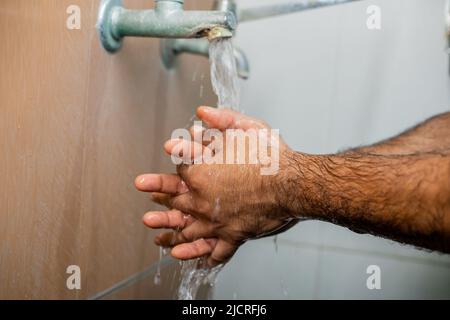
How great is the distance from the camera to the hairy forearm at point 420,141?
0.67 m

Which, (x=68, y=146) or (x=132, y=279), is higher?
(x=68, y=146)

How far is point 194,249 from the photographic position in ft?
1.86

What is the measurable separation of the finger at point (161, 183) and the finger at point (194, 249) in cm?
7

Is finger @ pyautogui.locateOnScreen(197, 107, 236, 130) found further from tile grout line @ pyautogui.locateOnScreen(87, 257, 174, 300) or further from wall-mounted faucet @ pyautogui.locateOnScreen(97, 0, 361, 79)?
tile grout line @ pyautogui.locateOnScreen(87, 257, 174, 300)

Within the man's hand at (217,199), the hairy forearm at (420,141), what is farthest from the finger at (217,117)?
the hairy forearm at (420,141)

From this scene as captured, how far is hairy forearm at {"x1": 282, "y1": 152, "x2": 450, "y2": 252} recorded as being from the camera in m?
0.41

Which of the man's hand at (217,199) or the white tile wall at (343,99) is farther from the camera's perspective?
the white tile wall at (343,99)

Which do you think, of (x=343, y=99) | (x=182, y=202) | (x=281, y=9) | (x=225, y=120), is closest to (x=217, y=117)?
(x=225, y=120)

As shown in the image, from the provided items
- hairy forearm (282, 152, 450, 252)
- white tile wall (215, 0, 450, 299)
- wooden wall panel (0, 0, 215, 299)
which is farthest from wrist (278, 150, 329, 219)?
white tile wall (215, 0, 450, 299)

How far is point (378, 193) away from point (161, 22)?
0.98 ft

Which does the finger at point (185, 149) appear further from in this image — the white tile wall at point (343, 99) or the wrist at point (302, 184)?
the white tile wall at point (343, 99)

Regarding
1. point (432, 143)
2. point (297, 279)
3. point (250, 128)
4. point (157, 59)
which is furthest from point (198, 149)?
point (297, 279)

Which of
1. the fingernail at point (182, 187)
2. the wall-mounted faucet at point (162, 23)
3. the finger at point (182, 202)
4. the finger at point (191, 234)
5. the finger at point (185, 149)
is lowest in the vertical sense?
the finger at point (191, 234)

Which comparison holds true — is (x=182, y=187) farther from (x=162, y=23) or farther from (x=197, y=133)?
(x=162, y=23)
